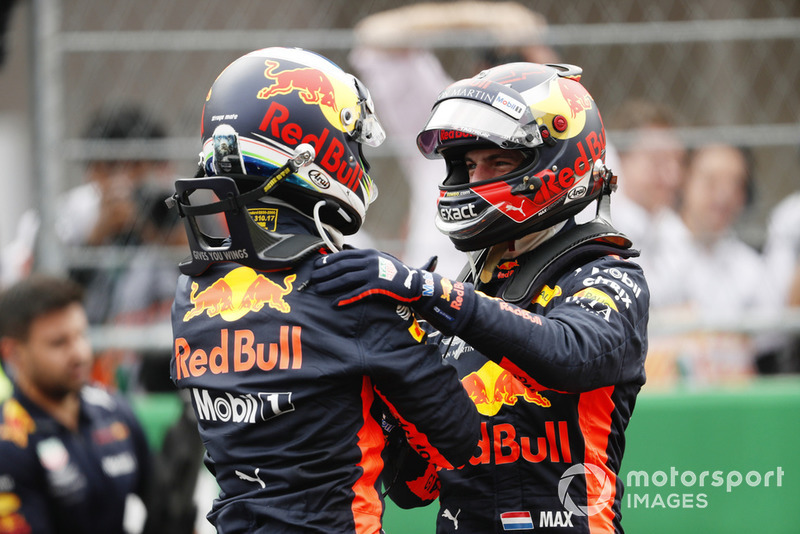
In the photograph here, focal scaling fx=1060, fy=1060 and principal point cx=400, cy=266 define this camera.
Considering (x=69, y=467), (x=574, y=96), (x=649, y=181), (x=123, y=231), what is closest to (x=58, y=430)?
(x=69, y=467)

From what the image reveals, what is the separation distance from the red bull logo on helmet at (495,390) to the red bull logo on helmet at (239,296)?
0.63 metres

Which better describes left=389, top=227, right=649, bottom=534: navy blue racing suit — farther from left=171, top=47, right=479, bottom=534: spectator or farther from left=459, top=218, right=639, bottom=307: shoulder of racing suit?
left=171, top=47, right=479, bottom=534: spectator

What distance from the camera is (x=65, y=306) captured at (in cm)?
450

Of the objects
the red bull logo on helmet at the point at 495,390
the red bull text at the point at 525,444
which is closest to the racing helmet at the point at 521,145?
the red bull logo on helmet at the point at 495,390

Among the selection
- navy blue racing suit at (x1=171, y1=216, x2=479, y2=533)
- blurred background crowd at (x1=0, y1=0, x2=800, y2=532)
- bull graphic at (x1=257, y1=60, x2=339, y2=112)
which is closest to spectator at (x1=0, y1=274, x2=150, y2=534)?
blurred background crowd at (x1=0, y1=0, x2=800, y2=532)

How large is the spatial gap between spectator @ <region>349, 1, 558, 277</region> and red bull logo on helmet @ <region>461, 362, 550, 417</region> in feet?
7.17

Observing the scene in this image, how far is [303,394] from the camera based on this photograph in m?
2.30

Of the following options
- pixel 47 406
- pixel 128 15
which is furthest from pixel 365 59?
pixel 47 406

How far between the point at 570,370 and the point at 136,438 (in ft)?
8.38

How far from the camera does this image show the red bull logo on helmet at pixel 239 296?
2.34 m

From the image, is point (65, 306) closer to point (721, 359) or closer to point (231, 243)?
point (231, 243)

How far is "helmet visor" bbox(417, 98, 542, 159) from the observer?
276 centimetres

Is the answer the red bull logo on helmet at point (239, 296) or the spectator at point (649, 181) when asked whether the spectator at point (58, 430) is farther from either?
the spectator at point (649, 181)

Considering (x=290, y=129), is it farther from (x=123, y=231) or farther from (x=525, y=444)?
(x=123, y=231)
